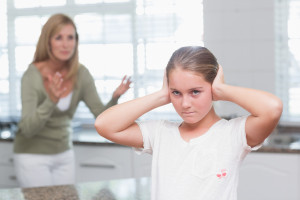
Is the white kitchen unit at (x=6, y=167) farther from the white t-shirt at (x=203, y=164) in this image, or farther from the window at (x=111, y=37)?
the white t-shirt at (x=203, y=164)

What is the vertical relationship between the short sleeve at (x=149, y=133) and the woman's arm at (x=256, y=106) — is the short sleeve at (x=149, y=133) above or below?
below

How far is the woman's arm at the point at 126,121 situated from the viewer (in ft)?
3.69

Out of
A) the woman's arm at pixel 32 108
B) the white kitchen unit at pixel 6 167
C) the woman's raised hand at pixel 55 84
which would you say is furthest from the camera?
the white kitchen unit at pixel 6 167

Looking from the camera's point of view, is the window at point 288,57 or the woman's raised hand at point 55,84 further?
the window at point 288,57

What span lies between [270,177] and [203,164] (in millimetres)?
1640

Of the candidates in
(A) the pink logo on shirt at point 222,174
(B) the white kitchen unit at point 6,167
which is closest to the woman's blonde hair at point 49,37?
(B) the white kitchen unit at point 6,167

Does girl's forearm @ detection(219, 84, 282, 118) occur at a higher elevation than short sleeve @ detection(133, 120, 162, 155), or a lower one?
higher

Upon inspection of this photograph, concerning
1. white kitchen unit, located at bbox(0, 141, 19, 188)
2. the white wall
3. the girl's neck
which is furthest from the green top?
the girl's neck

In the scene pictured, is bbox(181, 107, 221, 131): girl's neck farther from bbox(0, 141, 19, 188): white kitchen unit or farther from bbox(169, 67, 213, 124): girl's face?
bbox(0, 141, 19, 188): white kitchen unit

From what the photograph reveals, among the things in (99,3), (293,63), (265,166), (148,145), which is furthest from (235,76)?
(148,145)

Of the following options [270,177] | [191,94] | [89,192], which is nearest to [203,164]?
[191,94]

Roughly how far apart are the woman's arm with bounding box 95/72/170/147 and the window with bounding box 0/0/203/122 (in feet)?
6.70

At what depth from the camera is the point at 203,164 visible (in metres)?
1.04

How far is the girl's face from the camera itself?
3.35 feet
